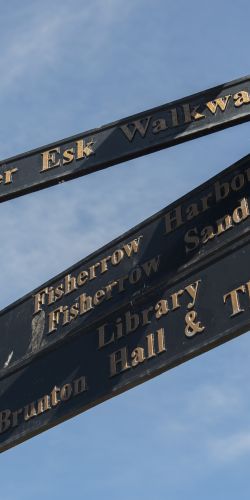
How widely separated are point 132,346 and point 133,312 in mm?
273

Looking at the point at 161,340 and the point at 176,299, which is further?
the point at 176,299

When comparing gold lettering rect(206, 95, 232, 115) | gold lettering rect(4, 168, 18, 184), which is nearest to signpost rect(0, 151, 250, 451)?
gold lettering rect(206, 95, 232, 115)

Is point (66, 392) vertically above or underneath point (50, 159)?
underneath

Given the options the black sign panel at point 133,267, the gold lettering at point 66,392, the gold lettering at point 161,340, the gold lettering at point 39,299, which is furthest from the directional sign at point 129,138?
the gold lettering at point 66,392

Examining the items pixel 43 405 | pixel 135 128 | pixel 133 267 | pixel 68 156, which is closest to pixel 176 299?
pixel 133 267

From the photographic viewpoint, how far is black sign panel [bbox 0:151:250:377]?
6.36m

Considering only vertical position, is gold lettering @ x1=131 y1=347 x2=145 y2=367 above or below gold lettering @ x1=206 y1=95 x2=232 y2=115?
below

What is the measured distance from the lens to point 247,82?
6.59 meters

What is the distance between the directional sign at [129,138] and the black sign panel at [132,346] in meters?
0.88

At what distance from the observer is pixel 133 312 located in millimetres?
6410

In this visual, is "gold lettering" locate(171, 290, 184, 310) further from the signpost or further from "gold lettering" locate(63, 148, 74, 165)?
"gold lettering" locate(63, 148, 74, 165)

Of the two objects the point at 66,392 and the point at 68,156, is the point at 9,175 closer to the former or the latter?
the point at 68,156

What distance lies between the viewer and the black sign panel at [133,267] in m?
6.36

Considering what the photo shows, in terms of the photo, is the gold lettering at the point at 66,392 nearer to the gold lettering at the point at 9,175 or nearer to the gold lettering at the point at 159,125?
the gold lettering at the point at 9,175
